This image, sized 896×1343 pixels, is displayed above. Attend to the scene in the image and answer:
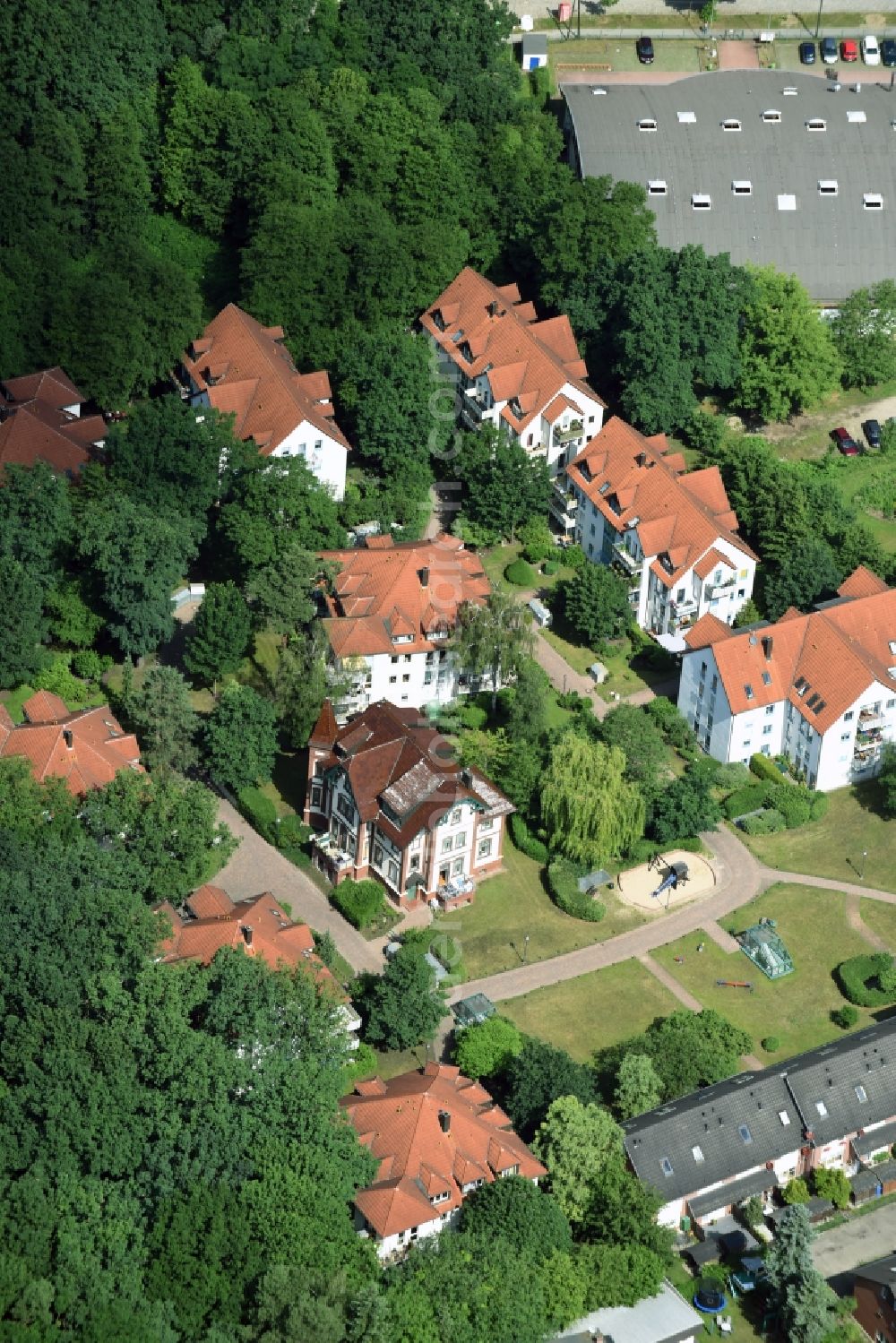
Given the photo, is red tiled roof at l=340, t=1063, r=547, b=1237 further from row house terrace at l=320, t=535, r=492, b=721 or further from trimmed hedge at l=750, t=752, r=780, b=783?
trimmed hedge at l=750, t=752, r=780, b=783

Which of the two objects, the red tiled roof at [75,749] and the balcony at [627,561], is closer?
the red tiled roof at [75,749]

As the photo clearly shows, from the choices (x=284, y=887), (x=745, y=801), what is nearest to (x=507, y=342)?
(x=745, y=801)

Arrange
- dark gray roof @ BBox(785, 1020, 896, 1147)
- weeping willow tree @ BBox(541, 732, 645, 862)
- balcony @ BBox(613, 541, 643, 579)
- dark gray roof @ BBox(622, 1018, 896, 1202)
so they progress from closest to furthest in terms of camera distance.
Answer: dark gray roof @ BBox(622, 1018, 896, 1202) < dark gray roof @ BBox(785, 1020, 896, 1147) < weeping willow tree @ BBox(541, 732, 645, 862) < balcony @ BBox(613, 541, 643, 579)

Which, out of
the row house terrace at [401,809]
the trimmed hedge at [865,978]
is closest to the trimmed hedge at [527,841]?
the row house terrace at [401,809]

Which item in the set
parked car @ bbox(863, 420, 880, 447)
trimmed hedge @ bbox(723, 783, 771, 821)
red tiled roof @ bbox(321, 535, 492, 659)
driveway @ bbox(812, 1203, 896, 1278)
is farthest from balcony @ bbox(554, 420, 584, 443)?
driveway @ bbox(812, 1203, 896, 1278)

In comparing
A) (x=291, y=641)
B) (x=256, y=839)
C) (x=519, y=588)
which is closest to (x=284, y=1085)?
(x=256, y=839)

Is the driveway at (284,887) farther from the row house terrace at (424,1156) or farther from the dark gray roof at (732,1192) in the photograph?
the dark gray roof at (732,1192)
